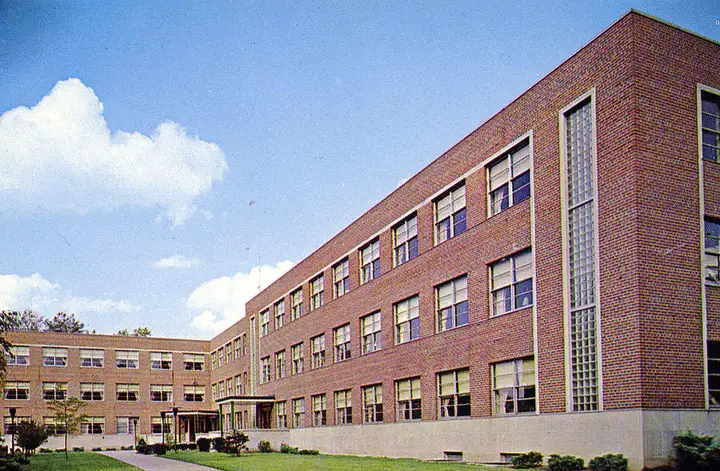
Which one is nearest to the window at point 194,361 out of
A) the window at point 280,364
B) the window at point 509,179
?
the window at point 280,364

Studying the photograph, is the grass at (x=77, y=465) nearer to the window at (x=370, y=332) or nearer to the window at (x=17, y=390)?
the window at (x=370, y=332)

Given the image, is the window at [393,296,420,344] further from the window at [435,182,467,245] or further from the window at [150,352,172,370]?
the window at [150,352,172,370]

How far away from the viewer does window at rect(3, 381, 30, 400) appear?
68562 millimetres

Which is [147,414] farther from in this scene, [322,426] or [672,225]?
[672,225]

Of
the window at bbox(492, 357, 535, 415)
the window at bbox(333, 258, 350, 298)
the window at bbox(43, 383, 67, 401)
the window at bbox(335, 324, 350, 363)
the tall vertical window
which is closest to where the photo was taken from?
the tall vertical window

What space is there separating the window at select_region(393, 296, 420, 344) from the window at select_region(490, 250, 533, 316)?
6125 millimetres

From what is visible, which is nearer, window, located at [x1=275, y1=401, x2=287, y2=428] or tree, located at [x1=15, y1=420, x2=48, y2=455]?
window, located at [x1=275, y1=401, x2=287, y2=428]

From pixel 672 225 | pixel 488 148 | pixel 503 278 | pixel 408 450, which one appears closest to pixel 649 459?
pixel 672 225

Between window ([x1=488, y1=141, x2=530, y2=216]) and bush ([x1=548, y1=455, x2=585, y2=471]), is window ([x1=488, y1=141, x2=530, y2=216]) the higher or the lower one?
the higher one

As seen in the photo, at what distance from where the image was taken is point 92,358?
73.3 m

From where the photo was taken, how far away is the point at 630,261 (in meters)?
19.2

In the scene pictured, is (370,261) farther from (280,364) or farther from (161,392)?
(161,392)

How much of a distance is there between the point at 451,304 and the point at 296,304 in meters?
20.7

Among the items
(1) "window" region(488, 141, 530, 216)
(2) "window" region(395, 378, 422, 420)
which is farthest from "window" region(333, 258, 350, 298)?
A: (1) "window" region(488, 141, 530, 216)
